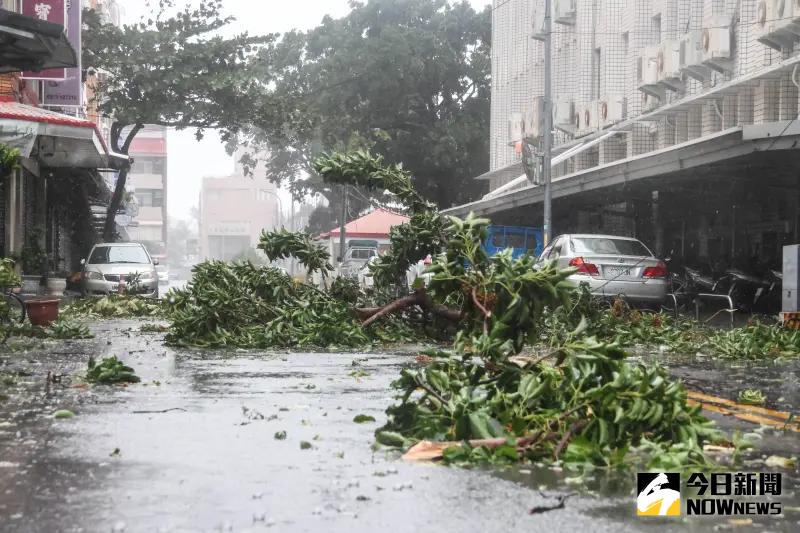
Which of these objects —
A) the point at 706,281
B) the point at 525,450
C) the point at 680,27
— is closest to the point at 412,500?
the point at 525,450

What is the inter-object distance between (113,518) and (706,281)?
72.5 feet

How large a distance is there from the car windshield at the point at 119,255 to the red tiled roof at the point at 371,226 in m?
34.4

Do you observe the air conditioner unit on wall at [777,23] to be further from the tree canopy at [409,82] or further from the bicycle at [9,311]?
the tree canopy at [409,82]

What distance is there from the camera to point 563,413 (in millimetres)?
6488

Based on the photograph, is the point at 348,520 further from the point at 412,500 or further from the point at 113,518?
the point at 113,518

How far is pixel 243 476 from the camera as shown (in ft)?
18.8

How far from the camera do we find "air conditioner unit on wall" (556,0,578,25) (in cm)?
4162

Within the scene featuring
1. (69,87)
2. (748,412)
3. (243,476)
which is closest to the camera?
(243,476)

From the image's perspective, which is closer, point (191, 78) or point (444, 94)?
point (191, 78)

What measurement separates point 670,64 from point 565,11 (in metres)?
11.3

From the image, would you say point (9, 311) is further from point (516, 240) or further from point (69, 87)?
point (516, 240)

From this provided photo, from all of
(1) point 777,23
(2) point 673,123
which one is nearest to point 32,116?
(1) point 777,23

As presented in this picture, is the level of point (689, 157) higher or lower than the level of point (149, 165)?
lower

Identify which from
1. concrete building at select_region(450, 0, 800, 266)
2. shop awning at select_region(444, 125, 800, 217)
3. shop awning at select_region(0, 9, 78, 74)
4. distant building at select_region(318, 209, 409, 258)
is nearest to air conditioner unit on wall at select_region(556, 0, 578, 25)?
concrete building at select_region(450, 0, 800, 266)
